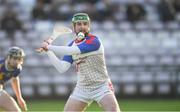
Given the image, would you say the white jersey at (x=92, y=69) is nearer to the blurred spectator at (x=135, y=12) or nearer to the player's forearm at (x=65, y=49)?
the player's forearm at (x=65, y=49)

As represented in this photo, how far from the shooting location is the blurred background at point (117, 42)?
62.7 feet

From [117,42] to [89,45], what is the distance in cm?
953

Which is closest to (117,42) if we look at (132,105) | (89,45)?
(132,105)

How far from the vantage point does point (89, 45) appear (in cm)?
1016

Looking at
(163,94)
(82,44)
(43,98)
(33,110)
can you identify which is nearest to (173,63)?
(163,94)

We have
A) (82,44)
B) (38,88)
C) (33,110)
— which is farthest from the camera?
(38,88)

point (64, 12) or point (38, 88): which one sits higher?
point (64, 12)

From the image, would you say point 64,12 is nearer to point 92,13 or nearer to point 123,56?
point 92,13

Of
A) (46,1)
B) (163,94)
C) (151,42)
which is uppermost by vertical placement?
(46,1)

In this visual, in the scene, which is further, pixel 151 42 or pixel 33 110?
pixel 151 42

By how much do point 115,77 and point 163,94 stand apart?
139 centimetres

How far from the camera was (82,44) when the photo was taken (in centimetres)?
1012

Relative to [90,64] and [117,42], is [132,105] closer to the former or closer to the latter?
[117,42]

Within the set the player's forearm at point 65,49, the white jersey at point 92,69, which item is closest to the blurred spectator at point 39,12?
the white jersey at point 92,69
